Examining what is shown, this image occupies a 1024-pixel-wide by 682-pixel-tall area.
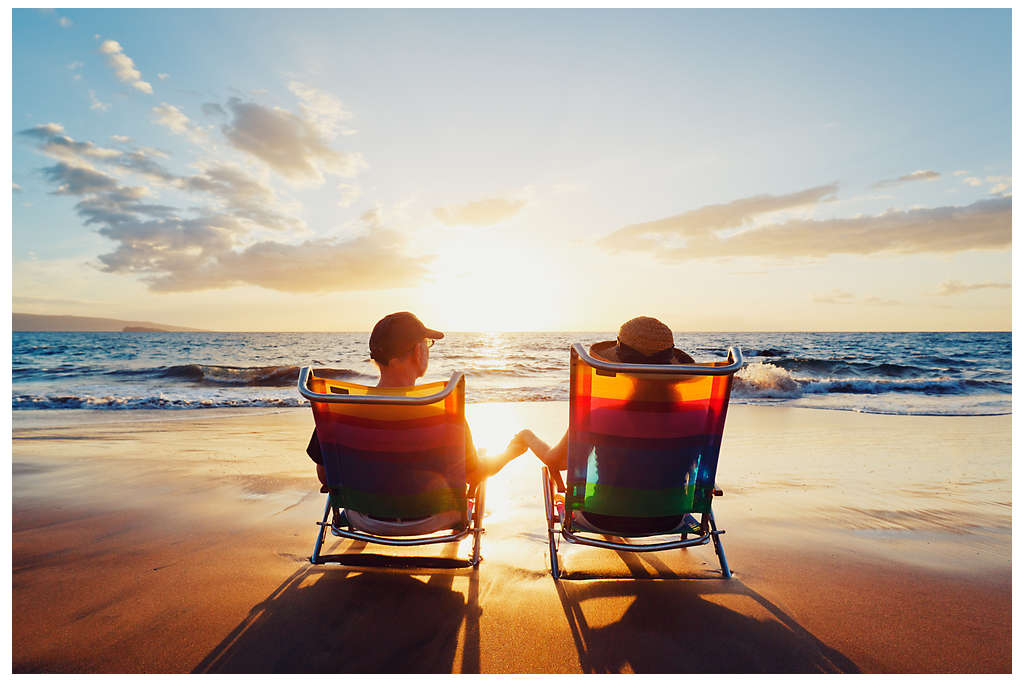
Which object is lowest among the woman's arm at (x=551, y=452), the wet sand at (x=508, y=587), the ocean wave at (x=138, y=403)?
the ocean wave at (x=138, y=403)

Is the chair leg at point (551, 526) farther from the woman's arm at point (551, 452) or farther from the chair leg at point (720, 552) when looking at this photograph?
the chair leg at point (720, 552)

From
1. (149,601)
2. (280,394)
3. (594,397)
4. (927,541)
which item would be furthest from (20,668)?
(280,394)

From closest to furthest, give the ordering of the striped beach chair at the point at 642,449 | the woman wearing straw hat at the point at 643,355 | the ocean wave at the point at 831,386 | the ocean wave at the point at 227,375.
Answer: the striped beach chair at the point at 642,449 < the woman wearing straw hat at the point at 643,355 < the ocean wave at the point at 831,386 < the ocean wave at the point at 227,375

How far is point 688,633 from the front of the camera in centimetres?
269

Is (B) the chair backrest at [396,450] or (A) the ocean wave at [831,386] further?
(A) the ocean wave at [831,386]

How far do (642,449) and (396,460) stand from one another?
55.2 inches

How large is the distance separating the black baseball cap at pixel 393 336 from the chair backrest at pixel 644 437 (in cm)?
103

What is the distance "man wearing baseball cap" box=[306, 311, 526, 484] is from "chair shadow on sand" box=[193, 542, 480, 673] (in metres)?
0.58

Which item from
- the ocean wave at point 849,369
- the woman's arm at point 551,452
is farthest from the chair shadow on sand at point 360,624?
the ocean wave at point 849,369

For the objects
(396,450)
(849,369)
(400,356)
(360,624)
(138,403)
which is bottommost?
(138,403)

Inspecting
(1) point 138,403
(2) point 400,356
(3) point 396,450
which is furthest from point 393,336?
(1) point 138,403

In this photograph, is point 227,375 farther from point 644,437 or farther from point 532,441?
point 644,437

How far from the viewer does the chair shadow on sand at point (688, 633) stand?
8.14ft

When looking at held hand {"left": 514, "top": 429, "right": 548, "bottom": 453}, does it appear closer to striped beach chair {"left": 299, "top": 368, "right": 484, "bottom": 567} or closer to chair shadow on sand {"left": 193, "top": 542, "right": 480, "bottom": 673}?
striped beach chair {"left": 299, "top": 368, "right": 484, "bottom": 567}
